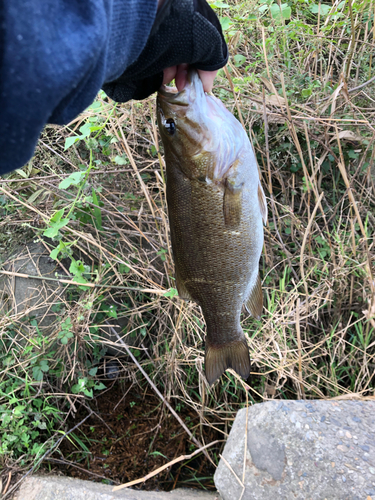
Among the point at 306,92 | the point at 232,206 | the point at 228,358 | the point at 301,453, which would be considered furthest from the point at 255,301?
the point at 306,92

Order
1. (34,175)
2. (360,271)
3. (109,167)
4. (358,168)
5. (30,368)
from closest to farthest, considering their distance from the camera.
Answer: (360,271), (358,168), (30,368), (109,167), (34,175)

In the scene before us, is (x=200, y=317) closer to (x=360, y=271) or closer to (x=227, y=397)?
(x=227, y=397)

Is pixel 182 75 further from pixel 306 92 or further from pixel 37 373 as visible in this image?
pixel 37 373

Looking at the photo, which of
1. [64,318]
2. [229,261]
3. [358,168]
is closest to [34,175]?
[64,318]

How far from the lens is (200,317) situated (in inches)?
96.4

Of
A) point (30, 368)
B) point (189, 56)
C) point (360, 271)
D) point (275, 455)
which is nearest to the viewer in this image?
point (189, 56)

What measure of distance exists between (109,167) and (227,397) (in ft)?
6.66

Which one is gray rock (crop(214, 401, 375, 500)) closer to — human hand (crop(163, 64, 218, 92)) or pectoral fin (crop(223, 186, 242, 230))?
pectoral fin (crop(223, 186, 242, 230))

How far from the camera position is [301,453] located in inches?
67.6

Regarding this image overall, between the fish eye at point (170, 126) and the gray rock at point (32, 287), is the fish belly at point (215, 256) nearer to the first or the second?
the fish eye at point (170, 126)

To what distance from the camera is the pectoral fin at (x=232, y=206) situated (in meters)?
1.41

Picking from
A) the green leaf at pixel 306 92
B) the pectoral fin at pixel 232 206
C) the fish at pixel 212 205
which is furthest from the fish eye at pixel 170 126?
the green leaf at pixel 306 92

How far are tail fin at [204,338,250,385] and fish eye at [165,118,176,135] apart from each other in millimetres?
1000

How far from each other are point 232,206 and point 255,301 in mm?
523
